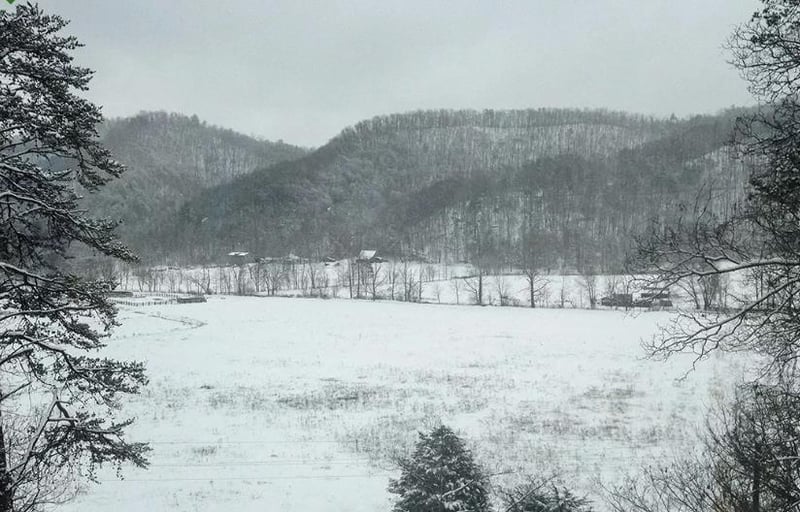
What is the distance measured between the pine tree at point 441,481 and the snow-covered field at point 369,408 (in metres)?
6.03

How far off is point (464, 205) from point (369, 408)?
140684 mm

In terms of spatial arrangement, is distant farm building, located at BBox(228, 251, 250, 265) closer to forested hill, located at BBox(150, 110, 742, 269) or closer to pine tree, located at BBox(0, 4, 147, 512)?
forested hill, located at BBox(150, 110, 742, 269)

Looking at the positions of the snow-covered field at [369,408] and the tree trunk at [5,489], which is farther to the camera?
the snow-covered field at [369,408]

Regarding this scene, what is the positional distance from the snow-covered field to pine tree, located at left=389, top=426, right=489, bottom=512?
6032 mm

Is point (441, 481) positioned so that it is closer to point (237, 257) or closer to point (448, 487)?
point (448, 487)

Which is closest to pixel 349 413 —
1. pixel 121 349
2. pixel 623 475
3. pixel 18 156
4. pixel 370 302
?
pixel 623 475

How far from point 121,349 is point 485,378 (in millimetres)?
25692

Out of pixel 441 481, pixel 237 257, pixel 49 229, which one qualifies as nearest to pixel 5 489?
pixel 49 229

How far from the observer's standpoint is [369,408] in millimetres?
21531

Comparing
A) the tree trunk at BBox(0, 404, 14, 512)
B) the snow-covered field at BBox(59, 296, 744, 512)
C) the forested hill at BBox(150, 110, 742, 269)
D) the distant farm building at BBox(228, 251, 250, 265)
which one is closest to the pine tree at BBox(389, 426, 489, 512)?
the tree trunk at BBox(0, 404, 14, 512)

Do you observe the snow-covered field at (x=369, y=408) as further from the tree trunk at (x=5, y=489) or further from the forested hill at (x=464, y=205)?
the forested hill at (x=464, y=205)

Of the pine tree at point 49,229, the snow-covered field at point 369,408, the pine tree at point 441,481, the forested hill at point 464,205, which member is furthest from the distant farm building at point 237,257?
the pine tree at point 441,481

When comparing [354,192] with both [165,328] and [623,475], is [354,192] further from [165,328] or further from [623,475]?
[623,475]

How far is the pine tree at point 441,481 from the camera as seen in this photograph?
7.56 meters
